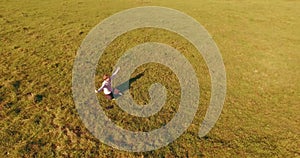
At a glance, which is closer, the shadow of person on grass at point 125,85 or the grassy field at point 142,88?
the grassy field at point 142,88

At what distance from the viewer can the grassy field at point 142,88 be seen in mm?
A: 10477

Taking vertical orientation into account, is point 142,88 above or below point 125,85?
below

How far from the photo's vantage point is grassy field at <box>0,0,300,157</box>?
34.4 ft

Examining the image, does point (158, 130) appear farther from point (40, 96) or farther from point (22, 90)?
point (22, 90)

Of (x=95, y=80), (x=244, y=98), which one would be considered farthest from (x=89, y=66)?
(x=244, y=98)

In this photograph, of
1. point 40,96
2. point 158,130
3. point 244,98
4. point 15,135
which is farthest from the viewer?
point 244,98

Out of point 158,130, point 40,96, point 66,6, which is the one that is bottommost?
point 158,130

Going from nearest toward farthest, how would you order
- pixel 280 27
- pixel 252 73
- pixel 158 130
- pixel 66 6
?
pixel 158 130, pixel 252 73, pixel 280 27, pixel 66 6

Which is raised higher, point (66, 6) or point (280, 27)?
point (66, 6)

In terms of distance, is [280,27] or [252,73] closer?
[252,73]

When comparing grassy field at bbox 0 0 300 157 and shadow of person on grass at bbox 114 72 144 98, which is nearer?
grassy field at bbox 0 0 300 157

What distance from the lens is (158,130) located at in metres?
11.3

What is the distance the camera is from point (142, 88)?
557 inches

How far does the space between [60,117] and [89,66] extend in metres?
4.98
